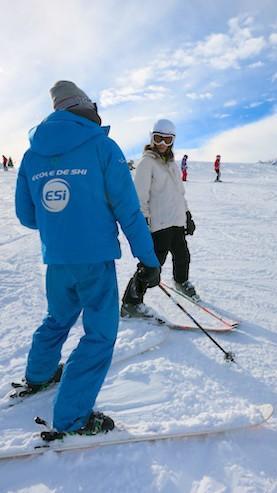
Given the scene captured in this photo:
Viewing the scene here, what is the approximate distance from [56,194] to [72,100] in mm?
577

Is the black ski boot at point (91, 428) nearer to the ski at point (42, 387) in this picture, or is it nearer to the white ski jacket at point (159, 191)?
the ski at point (42, 387)

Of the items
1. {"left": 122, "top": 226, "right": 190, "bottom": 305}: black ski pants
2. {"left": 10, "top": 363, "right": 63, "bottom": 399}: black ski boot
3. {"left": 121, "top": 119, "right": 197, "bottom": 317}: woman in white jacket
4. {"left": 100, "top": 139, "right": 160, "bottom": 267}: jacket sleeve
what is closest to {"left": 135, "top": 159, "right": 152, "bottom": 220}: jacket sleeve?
{"left": 121, "top": 119, "right": 197, "bottom": 317}: woman in white jacket

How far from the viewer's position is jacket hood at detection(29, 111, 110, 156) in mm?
2193

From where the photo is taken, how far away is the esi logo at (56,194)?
222cm

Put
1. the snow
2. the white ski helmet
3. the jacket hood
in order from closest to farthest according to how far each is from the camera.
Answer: the snow
the jacket hood
the white ski helmet

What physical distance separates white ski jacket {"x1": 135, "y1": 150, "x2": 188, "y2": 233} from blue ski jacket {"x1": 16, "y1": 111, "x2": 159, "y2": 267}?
1.74 metres

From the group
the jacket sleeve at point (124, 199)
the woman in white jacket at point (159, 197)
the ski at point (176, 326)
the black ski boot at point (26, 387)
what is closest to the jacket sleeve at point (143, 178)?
the woman in white jacket at point (159, 197)

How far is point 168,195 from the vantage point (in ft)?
13.9

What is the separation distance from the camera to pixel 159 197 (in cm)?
421

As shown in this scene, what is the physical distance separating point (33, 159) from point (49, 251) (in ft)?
1.70

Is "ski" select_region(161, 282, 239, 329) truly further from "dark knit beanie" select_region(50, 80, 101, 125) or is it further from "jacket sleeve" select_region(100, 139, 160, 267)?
"dark knit beanie" select_region(50, 80, 101, 125)

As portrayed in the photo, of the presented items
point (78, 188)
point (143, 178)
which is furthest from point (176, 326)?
point (78, 188)

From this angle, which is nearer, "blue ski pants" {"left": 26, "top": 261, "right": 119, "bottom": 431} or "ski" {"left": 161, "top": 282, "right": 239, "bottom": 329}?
"blue ski pants" {"left": 26, "top": 261, "right": 119, "bottom": 431}

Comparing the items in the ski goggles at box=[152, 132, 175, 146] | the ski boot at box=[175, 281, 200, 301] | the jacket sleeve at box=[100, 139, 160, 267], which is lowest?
the ski boot at box=[175, 281, 200, 301]
